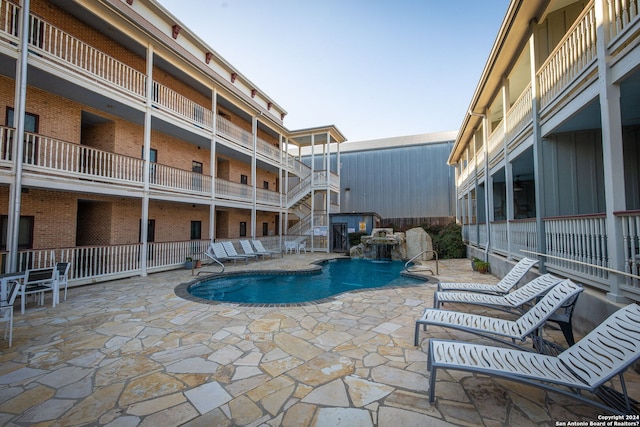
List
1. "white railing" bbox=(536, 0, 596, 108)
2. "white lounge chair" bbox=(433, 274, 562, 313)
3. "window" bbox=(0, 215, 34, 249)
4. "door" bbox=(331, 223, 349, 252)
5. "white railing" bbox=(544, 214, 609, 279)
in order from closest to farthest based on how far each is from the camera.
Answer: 1. "white lounge chair" bbox=(433, 274, 562, 313)
2. "white railing" bbox=(544, 214, 609, 279)
3. "white railing" bbox=(536, 0, 596, 108)
4. "window" bbox=(0, 215, 34, 249)
5. "door" bbox=(331, 223, 349, 252)

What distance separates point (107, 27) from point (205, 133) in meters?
4.68

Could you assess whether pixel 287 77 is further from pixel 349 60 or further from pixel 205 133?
pixel 205 133

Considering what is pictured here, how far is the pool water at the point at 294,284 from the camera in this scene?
25.1 feet

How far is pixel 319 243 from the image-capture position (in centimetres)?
1795

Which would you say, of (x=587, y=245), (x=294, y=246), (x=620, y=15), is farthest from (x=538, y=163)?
(x=294, y=246)

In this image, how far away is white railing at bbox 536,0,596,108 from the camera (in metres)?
4.51

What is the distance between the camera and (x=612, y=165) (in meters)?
3.71

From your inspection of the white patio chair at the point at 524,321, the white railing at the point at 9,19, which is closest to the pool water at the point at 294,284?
the white patio chair at the point at 524,321

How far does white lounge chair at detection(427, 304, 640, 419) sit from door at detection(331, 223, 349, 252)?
49.0 ft

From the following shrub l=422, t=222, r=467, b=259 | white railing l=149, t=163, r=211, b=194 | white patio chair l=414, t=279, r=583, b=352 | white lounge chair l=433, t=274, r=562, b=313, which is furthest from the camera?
shrub l=422, t=222, r=467, b=259

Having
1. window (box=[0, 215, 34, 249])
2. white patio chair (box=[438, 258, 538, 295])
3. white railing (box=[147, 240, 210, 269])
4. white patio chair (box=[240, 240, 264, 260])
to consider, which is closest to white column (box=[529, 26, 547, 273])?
white patio chair (box=[438, 258, 538, 295])

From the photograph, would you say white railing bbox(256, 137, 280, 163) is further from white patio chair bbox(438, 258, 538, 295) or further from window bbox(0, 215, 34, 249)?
white patio chair bbox(438, 258, 538, 295)

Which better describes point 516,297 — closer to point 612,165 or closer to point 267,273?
point 612,165

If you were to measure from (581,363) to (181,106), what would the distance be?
13745 millimetres
